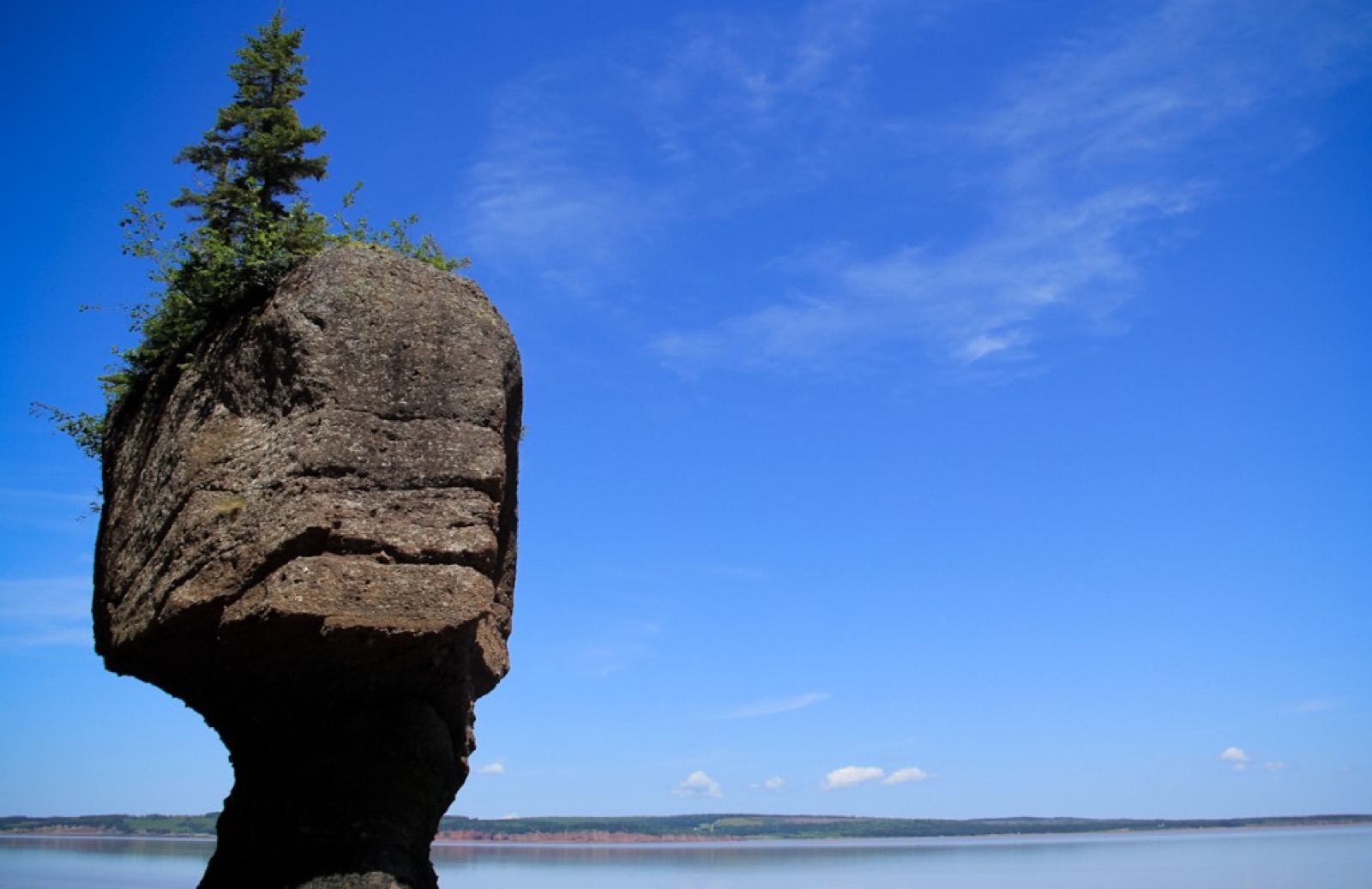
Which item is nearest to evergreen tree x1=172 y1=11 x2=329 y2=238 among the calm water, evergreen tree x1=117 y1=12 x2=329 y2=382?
evergreen tree x1=117 y1=12 x2=329 y2=382

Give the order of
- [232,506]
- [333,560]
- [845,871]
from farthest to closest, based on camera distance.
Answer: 1. [845,871]
2. [232,506]
3. [333,560]

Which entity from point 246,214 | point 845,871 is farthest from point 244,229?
point 845,871

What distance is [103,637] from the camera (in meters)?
15.3

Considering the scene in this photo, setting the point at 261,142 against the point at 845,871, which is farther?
the point at 845,871

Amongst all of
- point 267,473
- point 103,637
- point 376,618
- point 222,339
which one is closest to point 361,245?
point 222,339

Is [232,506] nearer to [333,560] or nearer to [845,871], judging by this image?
[333,560]

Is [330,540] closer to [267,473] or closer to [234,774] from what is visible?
Result: [267,473]

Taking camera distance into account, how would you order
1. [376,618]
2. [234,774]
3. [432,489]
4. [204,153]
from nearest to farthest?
[376,618]
[432,489]
[234,774]
[204,153]

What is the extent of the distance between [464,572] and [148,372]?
796 centimetres

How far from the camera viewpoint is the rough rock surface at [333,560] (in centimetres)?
1215

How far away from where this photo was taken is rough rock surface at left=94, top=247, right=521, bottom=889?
12148 mm

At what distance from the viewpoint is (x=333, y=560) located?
476 inches

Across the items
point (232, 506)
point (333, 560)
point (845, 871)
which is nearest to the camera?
point (333, 560)

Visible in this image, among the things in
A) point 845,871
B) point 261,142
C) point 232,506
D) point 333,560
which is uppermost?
point 261,142
